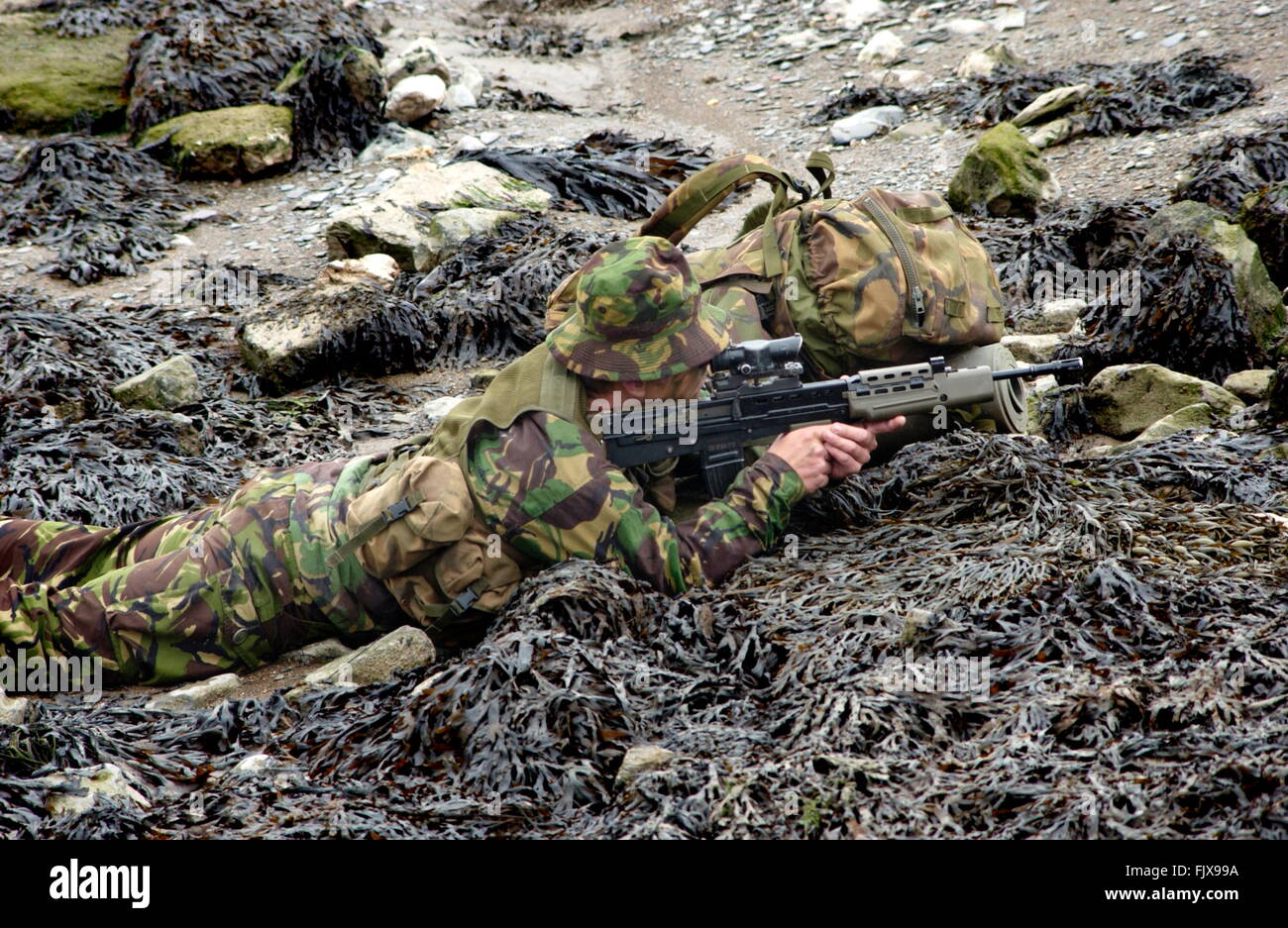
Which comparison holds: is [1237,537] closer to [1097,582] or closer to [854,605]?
[1097,582]

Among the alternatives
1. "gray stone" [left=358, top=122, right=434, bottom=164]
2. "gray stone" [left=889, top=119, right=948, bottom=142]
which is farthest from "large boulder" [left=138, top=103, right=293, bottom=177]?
"gray stone" [left=889, top=119, right=948, bottom=142]

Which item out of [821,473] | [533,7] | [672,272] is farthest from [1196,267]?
[533,7]

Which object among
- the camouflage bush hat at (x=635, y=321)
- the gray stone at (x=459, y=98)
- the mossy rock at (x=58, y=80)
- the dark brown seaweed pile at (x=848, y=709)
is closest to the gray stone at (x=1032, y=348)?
the dark brown seaweed pile at (x=848, y=709)

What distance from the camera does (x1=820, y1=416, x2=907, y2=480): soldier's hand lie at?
13.9 ft

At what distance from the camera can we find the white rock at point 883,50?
1166 centimetres

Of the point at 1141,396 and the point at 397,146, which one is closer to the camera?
the point at 1141,396

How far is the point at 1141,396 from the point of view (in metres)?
5.46

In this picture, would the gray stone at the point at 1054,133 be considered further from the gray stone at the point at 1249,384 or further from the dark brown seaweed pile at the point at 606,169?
the gray stone at the point at 1249,384

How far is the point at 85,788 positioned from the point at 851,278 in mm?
3227

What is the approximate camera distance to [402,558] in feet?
13.0

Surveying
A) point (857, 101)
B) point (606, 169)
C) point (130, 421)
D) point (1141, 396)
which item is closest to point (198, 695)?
point (130, 421)

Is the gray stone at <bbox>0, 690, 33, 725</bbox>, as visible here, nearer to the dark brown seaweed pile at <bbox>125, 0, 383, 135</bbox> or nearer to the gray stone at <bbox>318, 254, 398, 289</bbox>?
the gray stone at <bbox>318, 254, 398, 289</bbox>

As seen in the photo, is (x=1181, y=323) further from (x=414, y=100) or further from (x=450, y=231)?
(x=414, y=100)

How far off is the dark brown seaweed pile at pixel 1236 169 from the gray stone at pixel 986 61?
3.18 meters
